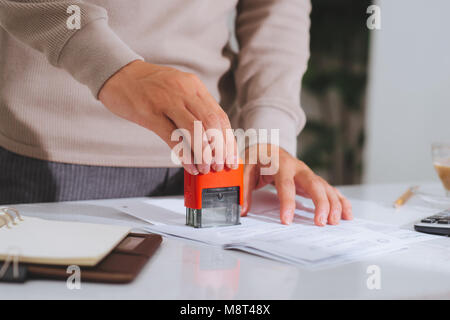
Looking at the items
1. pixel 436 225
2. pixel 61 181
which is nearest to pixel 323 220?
pixel 436 225

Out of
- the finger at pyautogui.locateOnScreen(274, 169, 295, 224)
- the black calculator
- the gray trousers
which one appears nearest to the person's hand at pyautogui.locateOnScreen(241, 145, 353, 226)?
the finger at pyautogui.locateOnScreen(274, 169, 295, 224)

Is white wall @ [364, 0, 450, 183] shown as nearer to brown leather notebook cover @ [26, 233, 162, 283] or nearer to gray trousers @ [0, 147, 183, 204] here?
gray trousers @ [0, 147, 183, 204]

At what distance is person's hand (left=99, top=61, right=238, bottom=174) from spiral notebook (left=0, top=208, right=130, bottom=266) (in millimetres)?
135

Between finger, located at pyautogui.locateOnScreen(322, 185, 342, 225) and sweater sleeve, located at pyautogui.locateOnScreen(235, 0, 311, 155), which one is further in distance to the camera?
sweater sleeve, located at pyautogui.locateOnScreen(235, 0, 311, 155)

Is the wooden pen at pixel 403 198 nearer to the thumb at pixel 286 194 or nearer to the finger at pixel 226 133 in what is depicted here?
the thumb at pixel 286 194

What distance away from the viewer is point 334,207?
2.26 feet

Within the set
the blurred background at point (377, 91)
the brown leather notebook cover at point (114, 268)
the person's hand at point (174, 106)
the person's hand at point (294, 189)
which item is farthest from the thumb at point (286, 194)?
the blurred background at point (377, 91)

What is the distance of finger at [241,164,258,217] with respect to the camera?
2.35 ft

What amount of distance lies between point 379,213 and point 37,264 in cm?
54

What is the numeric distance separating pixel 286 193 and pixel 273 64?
0.36 m

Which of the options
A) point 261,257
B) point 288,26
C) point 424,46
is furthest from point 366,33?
point 261,257

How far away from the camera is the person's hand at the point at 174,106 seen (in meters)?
0.57

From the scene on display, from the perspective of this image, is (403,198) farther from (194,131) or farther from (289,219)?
(194,131)

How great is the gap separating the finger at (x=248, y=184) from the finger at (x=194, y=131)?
0.17m
